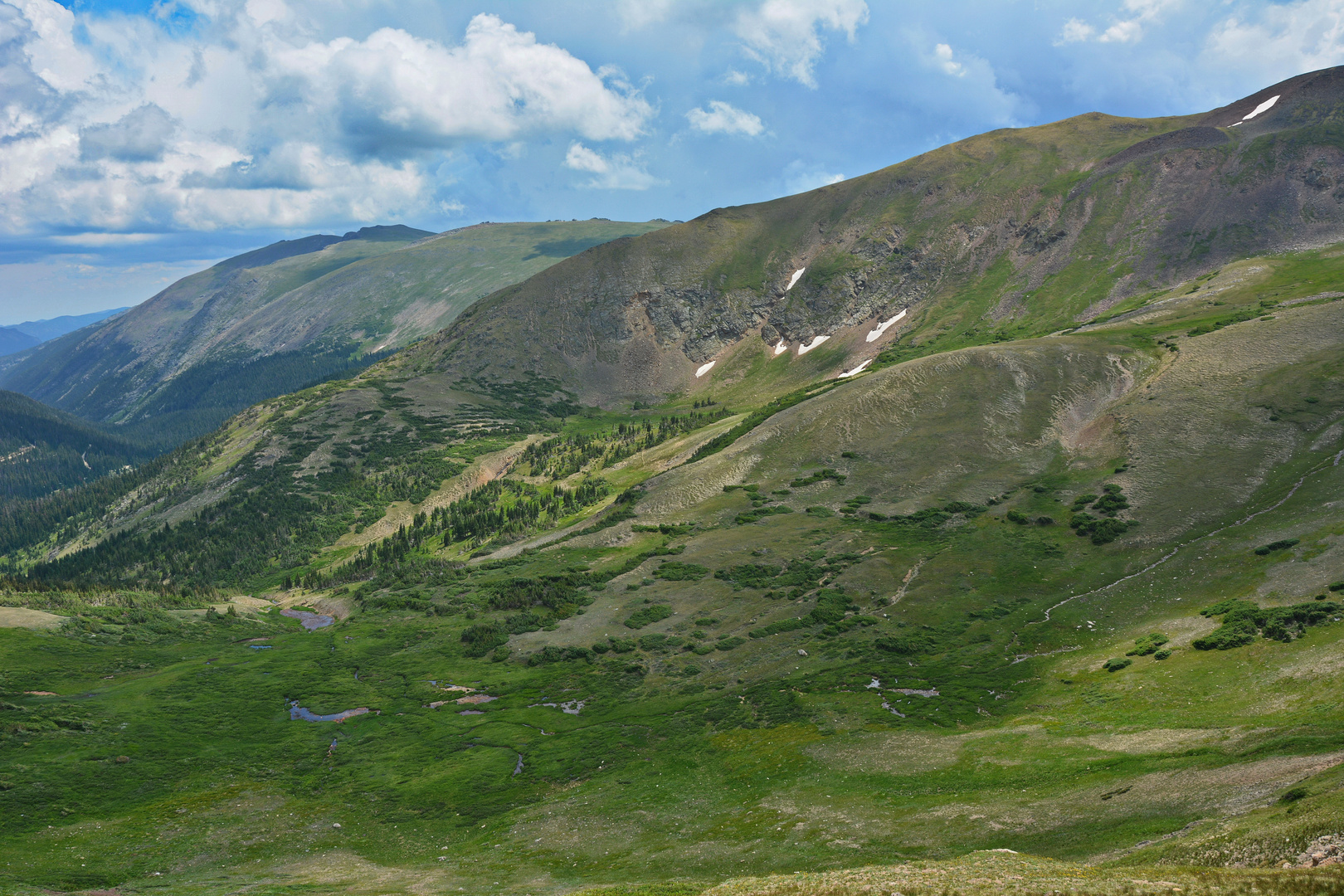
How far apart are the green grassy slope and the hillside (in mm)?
476

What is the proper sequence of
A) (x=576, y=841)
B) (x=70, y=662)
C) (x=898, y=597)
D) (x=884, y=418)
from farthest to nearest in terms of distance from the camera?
1. (x=884, y=418)
2. (x=70, y=662)
3. (x=898, y=597)
4. (x=576, y=841)

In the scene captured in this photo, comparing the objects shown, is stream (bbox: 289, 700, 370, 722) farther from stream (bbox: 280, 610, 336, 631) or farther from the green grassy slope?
stream (bbox: 280, 610, 336, 631)

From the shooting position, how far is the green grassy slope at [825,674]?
43.6 meters

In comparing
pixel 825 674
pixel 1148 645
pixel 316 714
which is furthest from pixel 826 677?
pixel 316 714

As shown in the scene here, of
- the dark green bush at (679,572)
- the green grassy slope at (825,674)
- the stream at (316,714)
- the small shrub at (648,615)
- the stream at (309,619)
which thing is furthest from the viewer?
the stream at (309,619)

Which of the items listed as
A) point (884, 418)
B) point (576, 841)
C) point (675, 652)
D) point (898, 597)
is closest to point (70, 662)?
point (675, 652)

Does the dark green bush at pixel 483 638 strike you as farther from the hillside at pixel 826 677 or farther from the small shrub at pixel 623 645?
the small shrub at pixel 623 645

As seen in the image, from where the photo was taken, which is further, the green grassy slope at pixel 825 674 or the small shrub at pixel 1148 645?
the small shrub at pixel 1148 645

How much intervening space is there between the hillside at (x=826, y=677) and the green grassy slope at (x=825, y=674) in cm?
48

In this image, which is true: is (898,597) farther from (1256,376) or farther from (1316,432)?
(1256,376)

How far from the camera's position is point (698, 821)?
53000 millimetres

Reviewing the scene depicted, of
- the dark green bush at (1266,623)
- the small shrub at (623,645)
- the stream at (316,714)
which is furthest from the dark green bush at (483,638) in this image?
the dark green bush at (1266,623)

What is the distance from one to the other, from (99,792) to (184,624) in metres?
77.4

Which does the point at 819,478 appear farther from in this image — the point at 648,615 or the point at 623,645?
the point at 623,645
